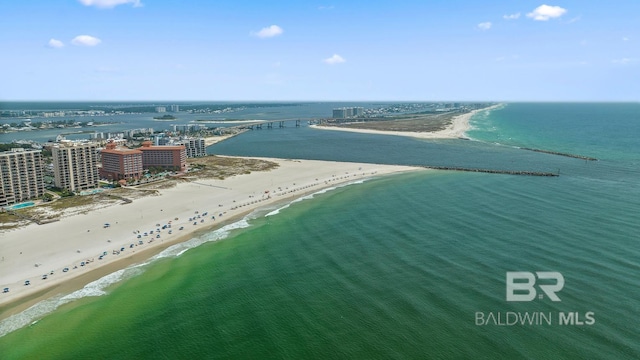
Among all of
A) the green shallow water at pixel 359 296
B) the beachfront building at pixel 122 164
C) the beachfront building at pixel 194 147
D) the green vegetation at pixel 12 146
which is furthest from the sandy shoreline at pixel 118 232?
the green vegetation at pixel 12 146

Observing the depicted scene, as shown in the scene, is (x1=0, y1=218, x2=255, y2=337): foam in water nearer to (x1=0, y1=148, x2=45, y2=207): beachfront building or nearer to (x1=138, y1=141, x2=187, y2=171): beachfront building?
(x1=0, y1=148, x2=45, y2=207): beachfront building

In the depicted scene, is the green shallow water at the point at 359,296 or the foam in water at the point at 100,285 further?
the foam in water at the point at 100,285

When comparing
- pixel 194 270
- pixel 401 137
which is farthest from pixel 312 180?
pixel 401 137

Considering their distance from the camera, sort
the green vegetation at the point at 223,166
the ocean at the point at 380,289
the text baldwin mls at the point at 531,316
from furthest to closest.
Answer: the green vegetation at the point at 223,166
the text baldwin mls at the point at 531,316
the ocean at the point at 380,289

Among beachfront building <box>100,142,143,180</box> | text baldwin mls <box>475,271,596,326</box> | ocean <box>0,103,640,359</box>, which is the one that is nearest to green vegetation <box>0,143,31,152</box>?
beachfront building <box>100,142,143,180</box>

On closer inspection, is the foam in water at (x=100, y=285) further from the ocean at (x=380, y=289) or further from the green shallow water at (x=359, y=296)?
the green shallow water at (x=359, y=296)

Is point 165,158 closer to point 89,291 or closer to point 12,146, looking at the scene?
point 12,146

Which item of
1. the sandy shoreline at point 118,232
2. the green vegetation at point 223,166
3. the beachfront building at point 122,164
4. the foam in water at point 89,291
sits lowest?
the foam in water at point 89,291

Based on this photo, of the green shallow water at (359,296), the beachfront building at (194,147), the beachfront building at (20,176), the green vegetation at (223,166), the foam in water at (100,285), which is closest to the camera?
the green shallow water at (359,296)
